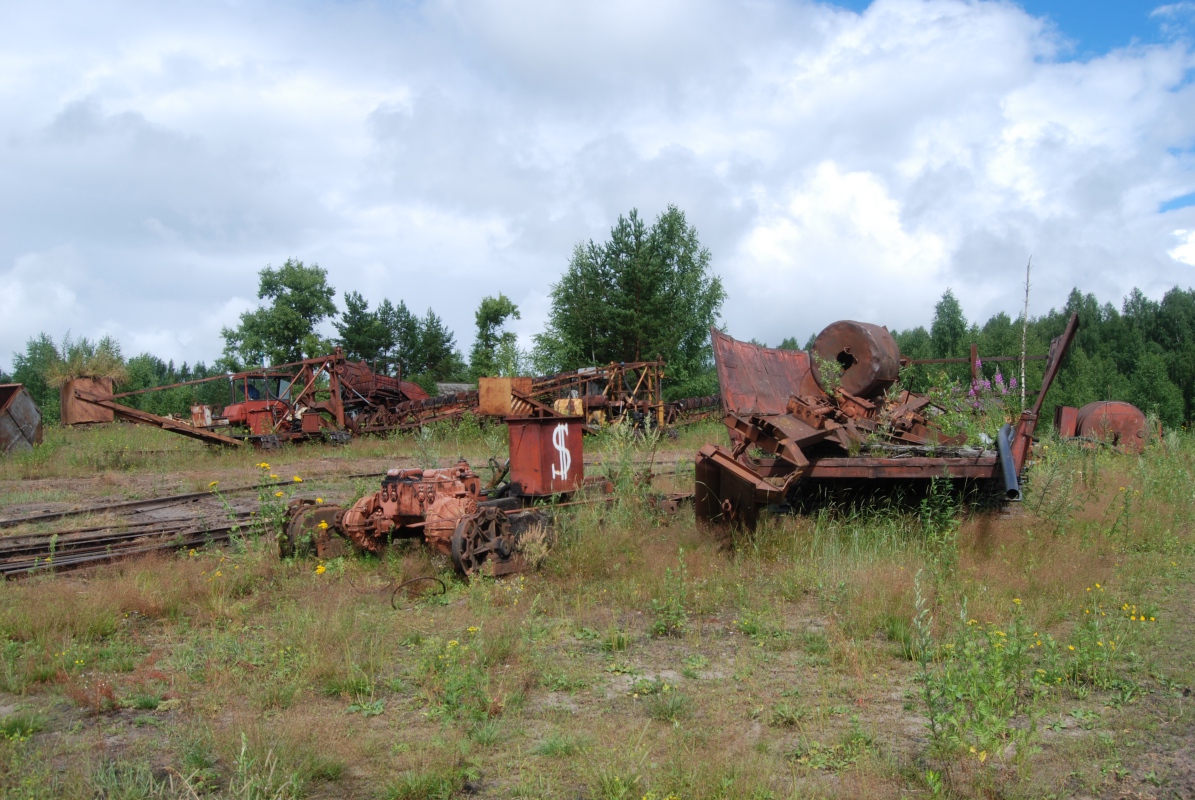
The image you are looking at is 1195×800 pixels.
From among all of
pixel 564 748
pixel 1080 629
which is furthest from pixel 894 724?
pixel 1080 629

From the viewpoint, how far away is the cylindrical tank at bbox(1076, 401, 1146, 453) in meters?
15.8

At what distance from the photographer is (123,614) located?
565cm

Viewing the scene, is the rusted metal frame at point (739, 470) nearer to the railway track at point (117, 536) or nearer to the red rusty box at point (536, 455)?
the red rusty box at point (536, 455)

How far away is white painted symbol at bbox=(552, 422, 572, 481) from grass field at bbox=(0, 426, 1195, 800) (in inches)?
25.1

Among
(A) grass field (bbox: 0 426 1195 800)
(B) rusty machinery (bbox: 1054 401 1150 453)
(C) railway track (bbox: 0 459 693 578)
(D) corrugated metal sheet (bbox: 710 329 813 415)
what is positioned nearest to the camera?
(A) grass field (bbox: 0 426 1195 800)

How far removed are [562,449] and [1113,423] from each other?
13440mm

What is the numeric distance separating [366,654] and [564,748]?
175 centimetres

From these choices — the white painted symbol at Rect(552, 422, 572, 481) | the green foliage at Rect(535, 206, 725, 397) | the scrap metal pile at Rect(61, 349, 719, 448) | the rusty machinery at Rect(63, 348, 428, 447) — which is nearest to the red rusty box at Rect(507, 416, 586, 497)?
the white painted symbol at Rect(552, 422, 572, 481)

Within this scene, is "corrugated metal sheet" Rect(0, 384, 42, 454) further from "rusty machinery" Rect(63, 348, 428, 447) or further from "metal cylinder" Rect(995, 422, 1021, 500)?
"metal cylinder" Rect(995, 422, 1021, 500)

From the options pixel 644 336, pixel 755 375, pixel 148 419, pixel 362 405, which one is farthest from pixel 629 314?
pixel 755 375

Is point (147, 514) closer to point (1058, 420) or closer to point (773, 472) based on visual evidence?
point (773, 472)

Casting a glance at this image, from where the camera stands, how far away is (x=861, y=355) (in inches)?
349

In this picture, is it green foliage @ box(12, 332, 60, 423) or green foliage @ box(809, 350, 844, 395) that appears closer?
green foliage @ box(809, 350, 844, 395)

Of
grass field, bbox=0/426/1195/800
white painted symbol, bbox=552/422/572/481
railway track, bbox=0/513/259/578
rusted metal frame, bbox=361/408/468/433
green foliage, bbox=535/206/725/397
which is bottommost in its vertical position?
grass field, bbox=0/426/1195/800
